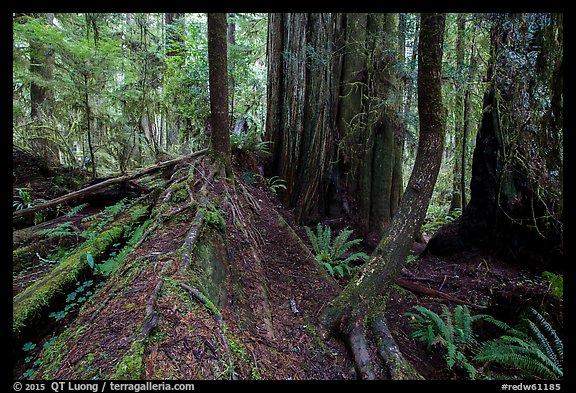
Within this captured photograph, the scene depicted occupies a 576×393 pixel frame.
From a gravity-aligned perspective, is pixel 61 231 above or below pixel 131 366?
above

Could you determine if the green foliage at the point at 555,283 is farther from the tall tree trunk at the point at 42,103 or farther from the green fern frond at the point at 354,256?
the tall tree trunk at the point at 42,103

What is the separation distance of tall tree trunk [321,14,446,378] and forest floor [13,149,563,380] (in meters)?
0.32

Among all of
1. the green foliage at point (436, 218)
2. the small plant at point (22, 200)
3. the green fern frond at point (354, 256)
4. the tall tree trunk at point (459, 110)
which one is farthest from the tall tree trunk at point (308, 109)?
the green foliage at point (436, 218)

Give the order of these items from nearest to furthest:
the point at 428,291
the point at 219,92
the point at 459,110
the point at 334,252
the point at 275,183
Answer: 1. the point at 219,92
2. the point at 428,291
3. the point at 334,252
4. the point at 275,183
5. the point at 459,110

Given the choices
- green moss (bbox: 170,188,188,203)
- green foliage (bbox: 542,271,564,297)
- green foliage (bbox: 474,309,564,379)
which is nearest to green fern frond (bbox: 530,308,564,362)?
green foliage (bbox: 474,309,564,379)

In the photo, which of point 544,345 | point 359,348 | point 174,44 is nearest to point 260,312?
point 359,348

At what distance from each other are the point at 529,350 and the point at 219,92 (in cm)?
521

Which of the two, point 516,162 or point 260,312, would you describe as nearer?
point 260,312

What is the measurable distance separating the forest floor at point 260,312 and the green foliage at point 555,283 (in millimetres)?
153

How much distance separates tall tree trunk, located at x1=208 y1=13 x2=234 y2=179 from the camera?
4.56m

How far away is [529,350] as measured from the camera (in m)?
3.07

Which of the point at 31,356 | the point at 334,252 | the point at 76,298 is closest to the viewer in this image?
the point at 31,356

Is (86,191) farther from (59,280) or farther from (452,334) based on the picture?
(452,334)
